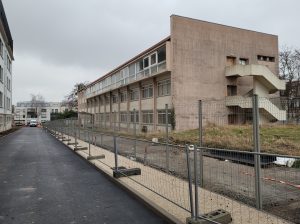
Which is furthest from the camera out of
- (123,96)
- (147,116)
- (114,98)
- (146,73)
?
(114,98)

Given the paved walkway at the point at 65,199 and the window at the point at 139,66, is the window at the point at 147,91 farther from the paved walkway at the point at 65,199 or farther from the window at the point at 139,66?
the paved walkway at the point at 65,199

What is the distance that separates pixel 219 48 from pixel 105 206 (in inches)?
1216

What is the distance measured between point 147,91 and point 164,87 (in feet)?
14.3

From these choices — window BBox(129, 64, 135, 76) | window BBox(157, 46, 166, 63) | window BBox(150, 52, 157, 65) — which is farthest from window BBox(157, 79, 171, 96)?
window BBox(129, 64, 135, 76)

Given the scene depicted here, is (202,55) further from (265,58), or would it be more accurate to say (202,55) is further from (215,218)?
(215,218)

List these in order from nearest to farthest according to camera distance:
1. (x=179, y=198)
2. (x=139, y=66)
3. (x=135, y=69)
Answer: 1. (x=179, y=198)
2. (x=139, y=66)
3. (x=135, y=69)

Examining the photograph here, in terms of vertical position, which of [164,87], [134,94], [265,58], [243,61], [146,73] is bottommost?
[134,94]

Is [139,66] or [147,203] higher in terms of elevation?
[139,66]

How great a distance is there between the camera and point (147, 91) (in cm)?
3728

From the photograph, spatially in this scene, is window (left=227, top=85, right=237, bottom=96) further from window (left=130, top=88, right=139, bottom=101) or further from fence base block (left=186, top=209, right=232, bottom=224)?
fence base block (left=186, top=209, right=232, bottom=224)

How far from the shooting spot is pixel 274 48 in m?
40.1

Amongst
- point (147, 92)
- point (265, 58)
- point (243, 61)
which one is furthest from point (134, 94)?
point (265, 58)

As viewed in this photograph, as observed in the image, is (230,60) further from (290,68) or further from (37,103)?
(37,103)

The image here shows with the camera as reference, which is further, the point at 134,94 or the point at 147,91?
the point at 134,94
